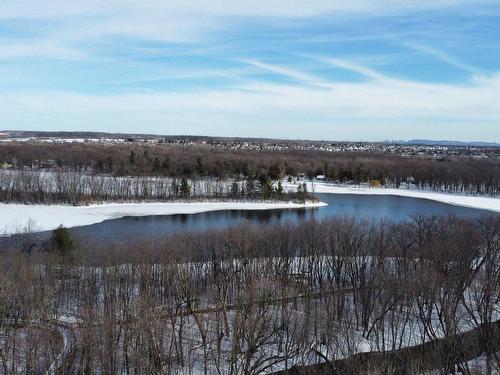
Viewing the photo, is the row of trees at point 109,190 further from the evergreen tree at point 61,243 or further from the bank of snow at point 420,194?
the evergreen tree at point 61,243

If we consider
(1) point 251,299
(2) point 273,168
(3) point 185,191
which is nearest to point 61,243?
(1) point 251,299

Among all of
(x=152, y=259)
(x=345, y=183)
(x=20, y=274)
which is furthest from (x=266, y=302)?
(x=345, y=183)

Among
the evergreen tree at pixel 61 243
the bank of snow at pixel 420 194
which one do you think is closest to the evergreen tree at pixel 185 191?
the bank of snow at pixel 420 194

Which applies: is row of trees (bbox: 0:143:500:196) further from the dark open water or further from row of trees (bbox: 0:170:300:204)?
the dark open water

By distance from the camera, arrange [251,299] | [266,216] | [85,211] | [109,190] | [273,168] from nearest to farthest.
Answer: [251,299], [266,216], [85,211], [109,190], [273,168]

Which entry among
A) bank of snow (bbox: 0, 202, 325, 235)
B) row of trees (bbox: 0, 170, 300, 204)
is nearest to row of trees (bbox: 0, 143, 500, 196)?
row of trees (bbox: 0, 170, 300, 204)

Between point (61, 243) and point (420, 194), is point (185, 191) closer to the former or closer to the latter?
point (420, 194)
